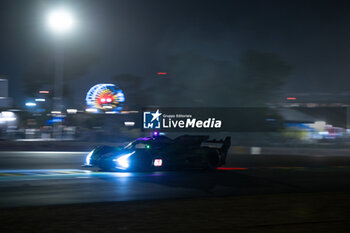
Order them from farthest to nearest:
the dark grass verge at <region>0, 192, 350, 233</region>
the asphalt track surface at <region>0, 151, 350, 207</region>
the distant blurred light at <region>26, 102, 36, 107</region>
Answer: the distant blurred light at <region>26, 102, 36, 107</region> → the asphalt track surface at <region>0, 151, 350, 207</region> → the dark grass verge at <region>0, 192, 350, 233</region>

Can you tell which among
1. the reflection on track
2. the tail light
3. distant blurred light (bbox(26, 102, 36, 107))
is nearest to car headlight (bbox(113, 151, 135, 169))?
the reflection on track

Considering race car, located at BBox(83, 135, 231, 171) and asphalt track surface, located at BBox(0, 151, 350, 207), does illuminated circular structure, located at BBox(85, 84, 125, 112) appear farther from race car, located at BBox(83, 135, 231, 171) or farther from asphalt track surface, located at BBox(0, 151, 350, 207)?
race car, located at BBox(83, 135, 231, 171)

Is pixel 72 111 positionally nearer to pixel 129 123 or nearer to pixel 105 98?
pixel 105 98

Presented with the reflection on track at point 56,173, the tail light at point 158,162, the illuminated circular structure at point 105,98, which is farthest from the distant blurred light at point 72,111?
the tail light at point 158,162

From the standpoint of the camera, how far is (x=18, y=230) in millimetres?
5660

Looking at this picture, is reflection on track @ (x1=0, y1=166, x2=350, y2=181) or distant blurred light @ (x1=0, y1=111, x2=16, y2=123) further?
distant blurred light @ (x1=0, y1=111, x2=16, y2=123)

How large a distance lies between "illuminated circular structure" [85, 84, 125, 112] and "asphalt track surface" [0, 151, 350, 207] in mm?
→ 36317

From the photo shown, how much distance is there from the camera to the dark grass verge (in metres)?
5.97

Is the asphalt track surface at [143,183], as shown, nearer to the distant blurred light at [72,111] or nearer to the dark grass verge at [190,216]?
the dark grass verge at [190,216]

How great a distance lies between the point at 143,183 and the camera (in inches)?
431

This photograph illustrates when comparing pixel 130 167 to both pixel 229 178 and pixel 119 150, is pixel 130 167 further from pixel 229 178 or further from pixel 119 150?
pixel 229 178

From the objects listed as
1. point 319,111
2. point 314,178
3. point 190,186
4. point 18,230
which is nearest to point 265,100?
point 319,111

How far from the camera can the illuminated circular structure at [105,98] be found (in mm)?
51344

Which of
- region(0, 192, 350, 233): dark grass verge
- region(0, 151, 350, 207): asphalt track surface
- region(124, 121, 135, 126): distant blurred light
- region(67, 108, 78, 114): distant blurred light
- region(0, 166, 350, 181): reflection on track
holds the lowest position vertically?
region(0, 192, 350, 233): dark grass verge
